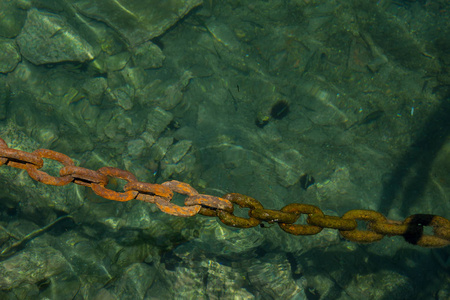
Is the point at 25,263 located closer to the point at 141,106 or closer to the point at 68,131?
the point at 68,131

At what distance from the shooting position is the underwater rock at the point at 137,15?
255 inches

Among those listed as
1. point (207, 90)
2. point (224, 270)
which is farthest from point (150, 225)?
point (207, 90)

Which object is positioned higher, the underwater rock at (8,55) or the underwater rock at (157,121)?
the underwater rock at (8,55)

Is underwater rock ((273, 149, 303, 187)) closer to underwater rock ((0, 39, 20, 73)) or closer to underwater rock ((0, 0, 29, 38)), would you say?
underwater rock ((0, 39, 20, 73))

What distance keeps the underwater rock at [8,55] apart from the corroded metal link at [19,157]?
594cm

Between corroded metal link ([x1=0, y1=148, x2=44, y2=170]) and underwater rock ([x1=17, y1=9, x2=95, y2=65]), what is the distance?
524 cm

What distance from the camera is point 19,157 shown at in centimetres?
179

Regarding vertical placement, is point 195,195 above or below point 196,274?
above

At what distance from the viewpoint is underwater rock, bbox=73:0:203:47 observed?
21.3 ft

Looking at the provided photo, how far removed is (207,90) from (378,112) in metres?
3.83

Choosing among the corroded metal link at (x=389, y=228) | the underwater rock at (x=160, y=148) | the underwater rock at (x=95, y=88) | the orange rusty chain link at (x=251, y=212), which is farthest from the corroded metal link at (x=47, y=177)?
the underwater rock at (x=95, y=88)

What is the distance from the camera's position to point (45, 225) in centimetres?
488

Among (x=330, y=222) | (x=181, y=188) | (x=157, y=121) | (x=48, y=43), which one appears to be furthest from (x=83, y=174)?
(x=48, y=43)

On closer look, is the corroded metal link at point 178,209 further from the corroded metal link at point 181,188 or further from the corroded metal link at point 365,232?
the corroded metal link at point 365,232
